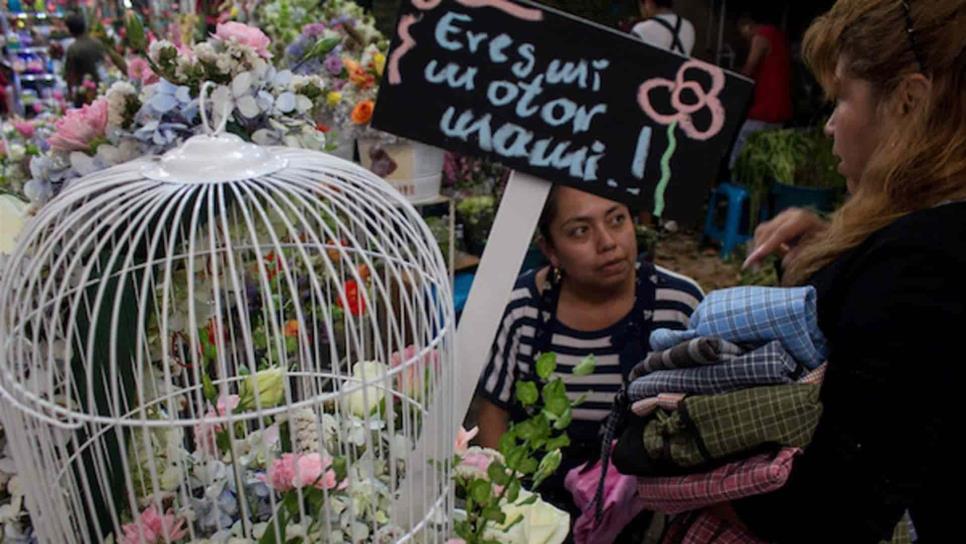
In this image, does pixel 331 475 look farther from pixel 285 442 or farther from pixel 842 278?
pixel 842 278

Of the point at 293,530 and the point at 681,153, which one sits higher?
the point at 681,153

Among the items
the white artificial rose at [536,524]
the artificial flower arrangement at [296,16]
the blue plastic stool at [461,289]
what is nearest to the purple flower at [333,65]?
the artificial flower arrangement at [296,16]

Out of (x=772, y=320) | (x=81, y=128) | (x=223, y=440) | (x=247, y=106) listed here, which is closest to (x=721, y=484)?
Result: (x=772, y=320)

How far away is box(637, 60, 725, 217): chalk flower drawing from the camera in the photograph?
780 mm

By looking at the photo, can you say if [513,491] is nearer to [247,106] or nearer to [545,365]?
[545,365]

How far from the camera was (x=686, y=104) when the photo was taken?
79cm

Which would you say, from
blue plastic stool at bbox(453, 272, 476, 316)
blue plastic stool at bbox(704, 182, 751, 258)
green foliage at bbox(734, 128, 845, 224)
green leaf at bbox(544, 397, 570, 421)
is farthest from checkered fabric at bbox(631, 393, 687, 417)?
blue plastic stool at bbox(704, 182, 751, 258)

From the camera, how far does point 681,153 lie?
800 mm

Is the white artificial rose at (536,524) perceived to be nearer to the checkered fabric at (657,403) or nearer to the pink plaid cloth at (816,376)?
the checkered fabric at (657,403)

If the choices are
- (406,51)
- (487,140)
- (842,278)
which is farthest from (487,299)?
(842,278)

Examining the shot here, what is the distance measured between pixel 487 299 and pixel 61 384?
1.42 feet

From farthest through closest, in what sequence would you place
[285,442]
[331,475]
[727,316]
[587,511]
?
[587,511], [727,316], [285,442], [331,475]

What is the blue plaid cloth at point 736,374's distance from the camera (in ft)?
2.59

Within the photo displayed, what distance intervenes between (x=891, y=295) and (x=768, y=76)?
3.64 metres
